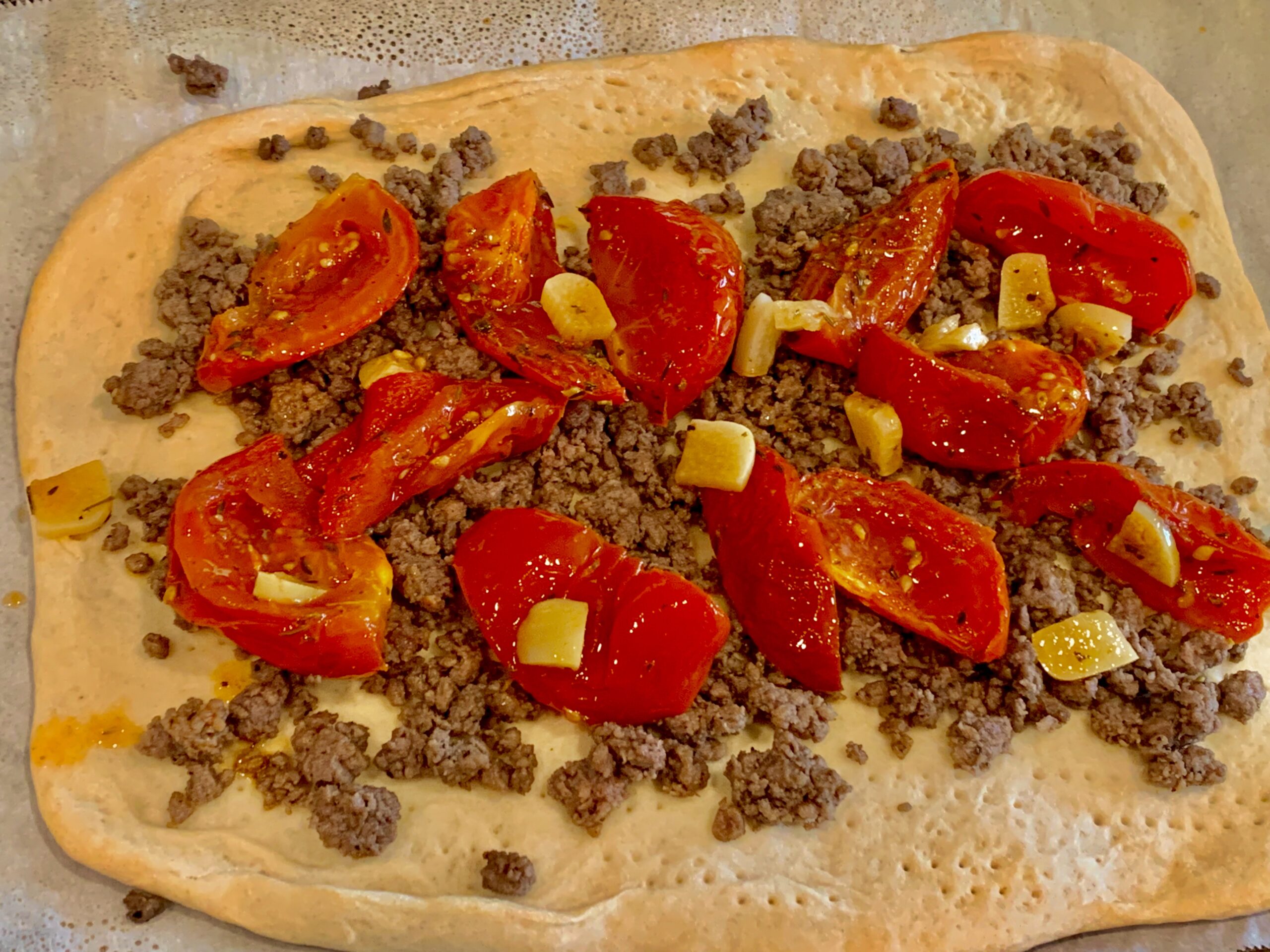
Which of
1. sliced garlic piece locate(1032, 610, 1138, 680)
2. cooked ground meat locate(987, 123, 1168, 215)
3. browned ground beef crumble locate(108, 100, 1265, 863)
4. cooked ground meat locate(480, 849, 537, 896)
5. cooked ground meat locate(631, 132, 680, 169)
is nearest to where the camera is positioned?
cooked ground meat locate(480, 849, 537, 896)

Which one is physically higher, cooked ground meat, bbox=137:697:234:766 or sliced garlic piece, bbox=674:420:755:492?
sliced garlic piece, bbox=674:420:755:492

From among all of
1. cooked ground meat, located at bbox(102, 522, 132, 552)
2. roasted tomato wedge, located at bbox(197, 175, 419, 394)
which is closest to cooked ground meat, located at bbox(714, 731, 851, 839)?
roasted tomato wedge, located at bbox(197, 175, 419, 394)

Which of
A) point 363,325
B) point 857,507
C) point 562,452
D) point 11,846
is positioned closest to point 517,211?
point 363,325

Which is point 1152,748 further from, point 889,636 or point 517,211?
point 517,211

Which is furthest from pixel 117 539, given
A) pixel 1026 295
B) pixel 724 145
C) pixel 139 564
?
pixel 1026 295

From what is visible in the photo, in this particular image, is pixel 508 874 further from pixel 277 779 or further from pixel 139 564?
pixel 139 564

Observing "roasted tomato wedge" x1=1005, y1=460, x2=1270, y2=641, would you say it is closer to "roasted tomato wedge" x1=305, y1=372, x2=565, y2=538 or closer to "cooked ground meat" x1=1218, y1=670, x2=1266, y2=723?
"cooked ground meat" x1=1218, y1=670, x2=1266, y2=723

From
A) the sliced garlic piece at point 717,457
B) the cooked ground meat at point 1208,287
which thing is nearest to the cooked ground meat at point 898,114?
the cooked ground meat at point 1208,287
